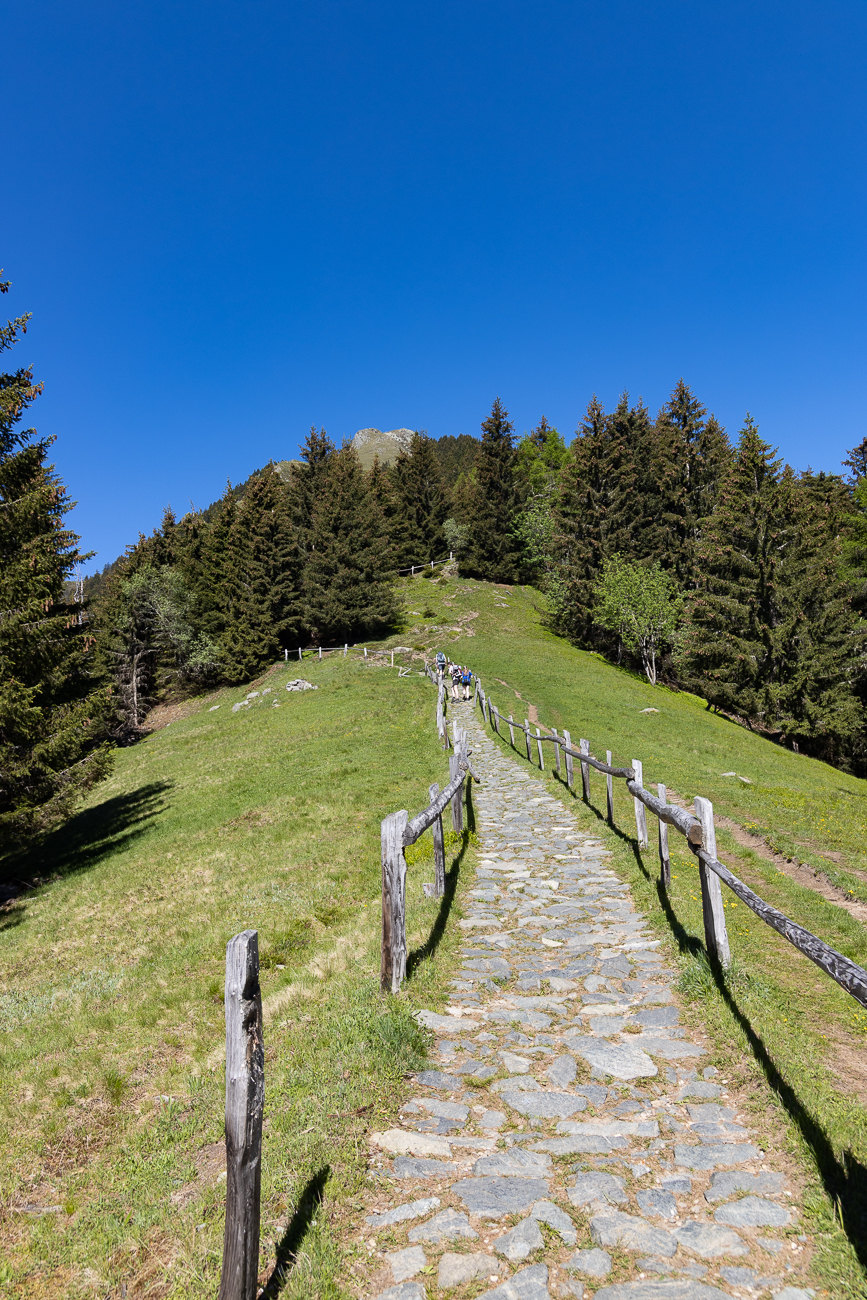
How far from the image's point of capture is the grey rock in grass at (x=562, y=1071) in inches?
180

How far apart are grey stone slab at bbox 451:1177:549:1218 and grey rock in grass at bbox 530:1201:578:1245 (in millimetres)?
44

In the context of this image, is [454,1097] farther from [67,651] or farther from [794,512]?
[794,512]

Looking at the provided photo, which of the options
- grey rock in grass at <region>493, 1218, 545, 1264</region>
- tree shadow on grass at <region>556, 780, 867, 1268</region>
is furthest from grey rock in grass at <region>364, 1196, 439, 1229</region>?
tree shadow on grass at <region>556, 780, 867, 1268</region>

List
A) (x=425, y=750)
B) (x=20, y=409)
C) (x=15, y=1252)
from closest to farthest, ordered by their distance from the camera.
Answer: (x=15, y=1252) < (x=20, y=409) < (x=425, y=750)

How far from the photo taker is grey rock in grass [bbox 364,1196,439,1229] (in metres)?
3.33

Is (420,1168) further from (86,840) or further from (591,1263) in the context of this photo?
(86,840)

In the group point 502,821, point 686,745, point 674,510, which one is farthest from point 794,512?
point 502,821

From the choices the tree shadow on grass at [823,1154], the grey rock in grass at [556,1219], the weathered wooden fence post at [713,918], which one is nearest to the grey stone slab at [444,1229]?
the grey rock in grass at [556,1219]

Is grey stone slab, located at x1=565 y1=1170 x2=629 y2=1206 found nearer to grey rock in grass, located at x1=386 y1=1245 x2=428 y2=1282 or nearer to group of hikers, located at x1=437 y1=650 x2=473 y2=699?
grey rock in grass, located at x1=386 y1=1245 x2=428 y2=1282

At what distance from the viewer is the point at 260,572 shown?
48.5 meters

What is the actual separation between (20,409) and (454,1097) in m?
18.9

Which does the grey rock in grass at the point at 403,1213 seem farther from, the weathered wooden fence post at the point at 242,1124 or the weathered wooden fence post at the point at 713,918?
the weathered wooden fence post at the point at 713,918

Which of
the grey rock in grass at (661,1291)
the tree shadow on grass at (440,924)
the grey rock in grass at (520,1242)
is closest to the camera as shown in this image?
the grey rock in grass at (661,1291)

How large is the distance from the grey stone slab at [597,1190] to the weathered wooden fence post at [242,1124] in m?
1.74
